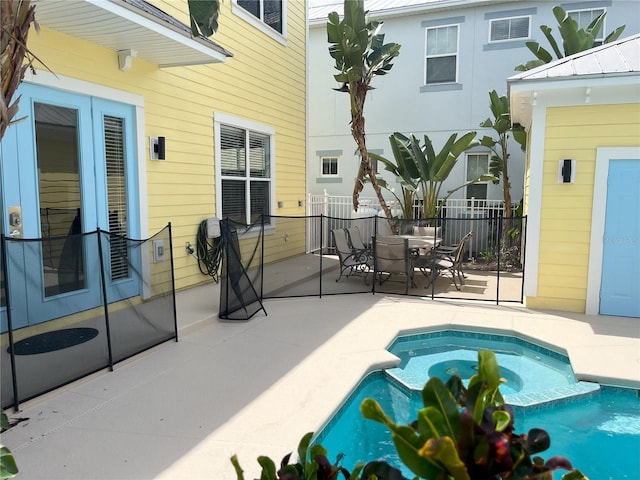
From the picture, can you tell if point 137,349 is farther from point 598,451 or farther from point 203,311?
point 598,451

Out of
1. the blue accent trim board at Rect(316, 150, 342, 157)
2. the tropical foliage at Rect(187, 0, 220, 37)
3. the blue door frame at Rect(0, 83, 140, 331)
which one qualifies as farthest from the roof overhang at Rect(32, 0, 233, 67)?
the blue accent trim board at Rect(316, 150, 342, 157)

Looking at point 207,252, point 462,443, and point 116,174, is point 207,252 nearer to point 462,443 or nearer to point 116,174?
point 116,174

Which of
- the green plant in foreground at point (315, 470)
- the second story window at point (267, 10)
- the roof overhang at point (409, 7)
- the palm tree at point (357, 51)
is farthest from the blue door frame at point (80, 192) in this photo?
the roof overhang at point (409, 7)

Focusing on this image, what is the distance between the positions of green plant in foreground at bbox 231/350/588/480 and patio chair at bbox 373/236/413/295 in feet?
21.3

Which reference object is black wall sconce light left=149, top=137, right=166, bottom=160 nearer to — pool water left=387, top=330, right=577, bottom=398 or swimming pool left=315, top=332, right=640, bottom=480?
pool water left=387, top=330, right=577, bottom=398

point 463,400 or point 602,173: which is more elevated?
point 602,173

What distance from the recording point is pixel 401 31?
12.8 m

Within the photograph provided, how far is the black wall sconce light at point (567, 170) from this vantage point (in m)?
6.48

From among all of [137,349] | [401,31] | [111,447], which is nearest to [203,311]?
[137,349]

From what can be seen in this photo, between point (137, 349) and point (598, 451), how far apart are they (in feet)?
14.0

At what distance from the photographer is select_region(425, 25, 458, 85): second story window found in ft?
40.8

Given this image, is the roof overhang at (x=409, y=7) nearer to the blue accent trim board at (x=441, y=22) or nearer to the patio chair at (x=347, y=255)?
the blue accent trim board at (x=441, y=22)

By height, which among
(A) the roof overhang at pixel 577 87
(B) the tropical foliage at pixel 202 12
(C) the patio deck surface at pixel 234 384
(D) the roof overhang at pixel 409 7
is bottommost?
(C) the patio deck surface at pixel 234 384

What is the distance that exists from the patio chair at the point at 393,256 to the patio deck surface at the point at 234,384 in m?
0.98
